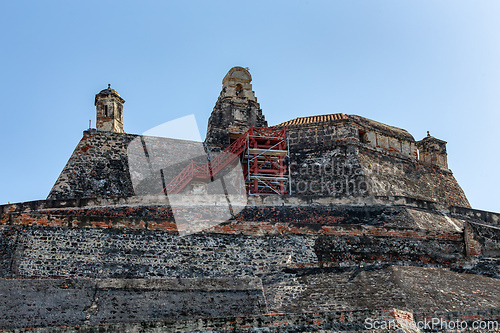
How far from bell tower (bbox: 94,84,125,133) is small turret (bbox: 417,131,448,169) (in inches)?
568

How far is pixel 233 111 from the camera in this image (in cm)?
2530

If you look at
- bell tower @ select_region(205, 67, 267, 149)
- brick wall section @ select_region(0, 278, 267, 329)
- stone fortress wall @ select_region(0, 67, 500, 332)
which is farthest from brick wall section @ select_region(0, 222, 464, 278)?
bell tower @ select_region(205, 67, 267, 149)

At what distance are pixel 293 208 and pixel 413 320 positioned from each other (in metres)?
7.19

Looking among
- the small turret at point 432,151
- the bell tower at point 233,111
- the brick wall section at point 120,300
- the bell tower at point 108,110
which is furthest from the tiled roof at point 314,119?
the brick wall section at point 120,300

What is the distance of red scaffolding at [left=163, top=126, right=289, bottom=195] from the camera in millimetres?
21203

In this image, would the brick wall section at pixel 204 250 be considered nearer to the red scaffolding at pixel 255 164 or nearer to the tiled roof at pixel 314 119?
the red scaffolding at pixel 255 164

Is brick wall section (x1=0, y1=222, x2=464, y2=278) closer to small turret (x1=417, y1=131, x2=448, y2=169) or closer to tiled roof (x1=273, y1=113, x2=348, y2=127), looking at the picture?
tiled roof (x1=273, y1=113, x2=348, y2=127)

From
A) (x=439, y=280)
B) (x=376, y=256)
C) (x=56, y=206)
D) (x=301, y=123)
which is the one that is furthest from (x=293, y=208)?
(x=301, y=123)

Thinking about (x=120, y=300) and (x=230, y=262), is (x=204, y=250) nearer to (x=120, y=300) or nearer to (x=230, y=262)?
(x=230, y=262)

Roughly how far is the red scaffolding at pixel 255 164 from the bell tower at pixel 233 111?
1.73 m

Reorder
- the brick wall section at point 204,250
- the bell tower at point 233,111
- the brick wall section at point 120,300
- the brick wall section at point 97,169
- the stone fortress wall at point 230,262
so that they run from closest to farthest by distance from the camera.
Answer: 1. the brick wall section at point 120,300
2. the stone fortress wall at point 230,262
3. the brick wall section at point 204,250
4. the brick wall section at point 97,169
5. the bell tower at point 233,111

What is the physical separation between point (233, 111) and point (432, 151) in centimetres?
996

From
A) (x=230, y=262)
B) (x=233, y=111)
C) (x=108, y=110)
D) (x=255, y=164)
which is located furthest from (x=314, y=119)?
(x=230, y=262)

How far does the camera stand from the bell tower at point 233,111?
24.4 meters
